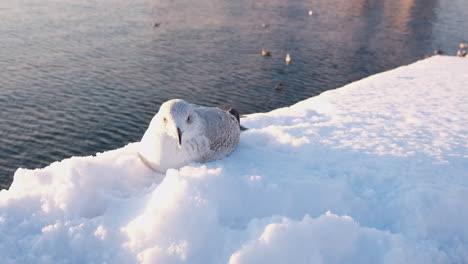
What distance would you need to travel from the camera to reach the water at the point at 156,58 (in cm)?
1884

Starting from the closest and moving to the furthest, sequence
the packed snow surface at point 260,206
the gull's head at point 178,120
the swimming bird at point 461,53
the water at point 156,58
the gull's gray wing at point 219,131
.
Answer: the packed snow surface at point 260,206 → the gull's head at point 178,120 → the gull's gray wing at point 219,131 → the water at point 156,58 → the swimming bird at point 461,53

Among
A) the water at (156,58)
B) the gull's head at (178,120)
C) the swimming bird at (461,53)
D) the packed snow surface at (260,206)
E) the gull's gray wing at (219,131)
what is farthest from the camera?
the swimming bird at (461,53)

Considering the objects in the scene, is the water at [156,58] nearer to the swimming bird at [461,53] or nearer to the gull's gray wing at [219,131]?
the swimming bird at [461,53]

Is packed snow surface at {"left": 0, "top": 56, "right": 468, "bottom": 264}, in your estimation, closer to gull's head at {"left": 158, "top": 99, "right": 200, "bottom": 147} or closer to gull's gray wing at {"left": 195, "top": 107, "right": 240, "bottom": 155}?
gull's gray wing at {"left": 195, "top": 107, "right": 240, "bottom": 155}

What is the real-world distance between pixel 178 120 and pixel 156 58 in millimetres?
21914

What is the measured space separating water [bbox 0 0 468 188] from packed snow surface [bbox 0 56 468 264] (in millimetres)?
10471

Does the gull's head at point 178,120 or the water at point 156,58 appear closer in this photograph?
the gull's head at point 178,120

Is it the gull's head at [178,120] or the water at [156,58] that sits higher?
the gull's head at [178,120]

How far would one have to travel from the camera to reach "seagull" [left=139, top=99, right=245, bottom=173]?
281 inches

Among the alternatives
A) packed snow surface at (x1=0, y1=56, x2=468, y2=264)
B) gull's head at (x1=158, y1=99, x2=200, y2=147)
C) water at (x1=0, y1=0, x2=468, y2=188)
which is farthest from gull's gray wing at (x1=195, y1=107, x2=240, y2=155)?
water at (x1=0, y1=0, x2=468, y2=188)

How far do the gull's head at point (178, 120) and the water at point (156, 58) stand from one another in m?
10.8

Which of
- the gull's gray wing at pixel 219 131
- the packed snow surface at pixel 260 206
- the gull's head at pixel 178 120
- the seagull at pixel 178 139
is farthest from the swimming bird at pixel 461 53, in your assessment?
the gull's head at pixel 178 120

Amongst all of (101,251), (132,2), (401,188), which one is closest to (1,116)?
(101,251)

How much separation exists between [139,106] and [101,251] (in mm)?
16242
